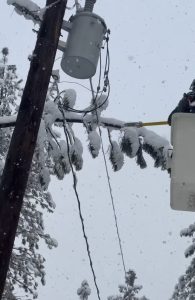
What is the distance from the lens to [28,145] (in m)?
4.90

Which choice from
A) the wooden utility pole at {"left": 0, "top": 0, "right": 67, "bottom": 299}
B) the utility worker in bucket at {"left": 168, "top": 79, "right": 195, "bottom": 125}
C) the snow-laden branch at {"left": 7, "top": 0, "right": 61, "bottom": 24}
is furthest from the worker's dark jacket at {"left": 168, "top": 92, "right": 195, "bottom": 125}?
the snow-laden branch at {"left": 7, "top": 0, "right": 61, "bottom": 24}

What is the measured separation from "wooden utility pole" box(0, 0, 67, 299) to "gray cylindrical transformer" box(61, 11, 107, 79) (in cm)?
17

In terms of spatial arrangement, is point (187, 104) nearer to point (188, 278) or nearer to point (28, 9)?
point (28, 9)

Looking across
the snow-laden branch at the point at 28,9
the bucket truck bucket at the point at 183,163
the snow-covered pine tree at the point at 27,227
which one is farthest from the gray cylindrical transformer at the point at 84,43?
the snow-covered pine tree at the point at 27,227

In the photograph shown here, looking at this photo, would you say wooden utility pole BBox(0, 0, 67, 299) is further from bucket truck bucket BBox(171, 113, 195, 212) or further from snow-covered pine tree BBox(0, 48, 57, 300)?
snow-covered pine tree BBox(0, 48, 57, 300)

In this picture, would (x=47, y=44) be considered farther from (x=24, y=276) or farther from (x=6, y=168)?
Answer: (x=24, y=276)

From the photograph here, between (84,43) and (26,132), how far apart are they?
44.5 inches

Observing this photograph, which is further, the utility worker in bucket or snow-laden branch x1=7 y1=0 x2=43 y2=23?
snow-laden branch x1=7 y1=0 x2=43 y2=23

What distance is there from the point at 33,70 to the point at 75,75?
72cm

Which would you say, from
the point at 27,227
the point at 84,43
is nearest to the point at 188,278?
the point at 27,227

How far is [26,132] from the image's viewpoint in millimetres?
4941

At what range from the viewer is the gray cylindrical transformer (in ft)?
17.8

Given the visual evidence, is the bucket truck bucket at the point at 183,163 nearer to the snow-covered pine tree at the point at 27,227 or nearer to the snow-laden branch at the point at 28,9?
the snow-laden branch at the point at 28,9

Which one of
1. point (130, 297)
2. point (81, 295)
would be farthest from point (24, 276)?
point (81, 295)
